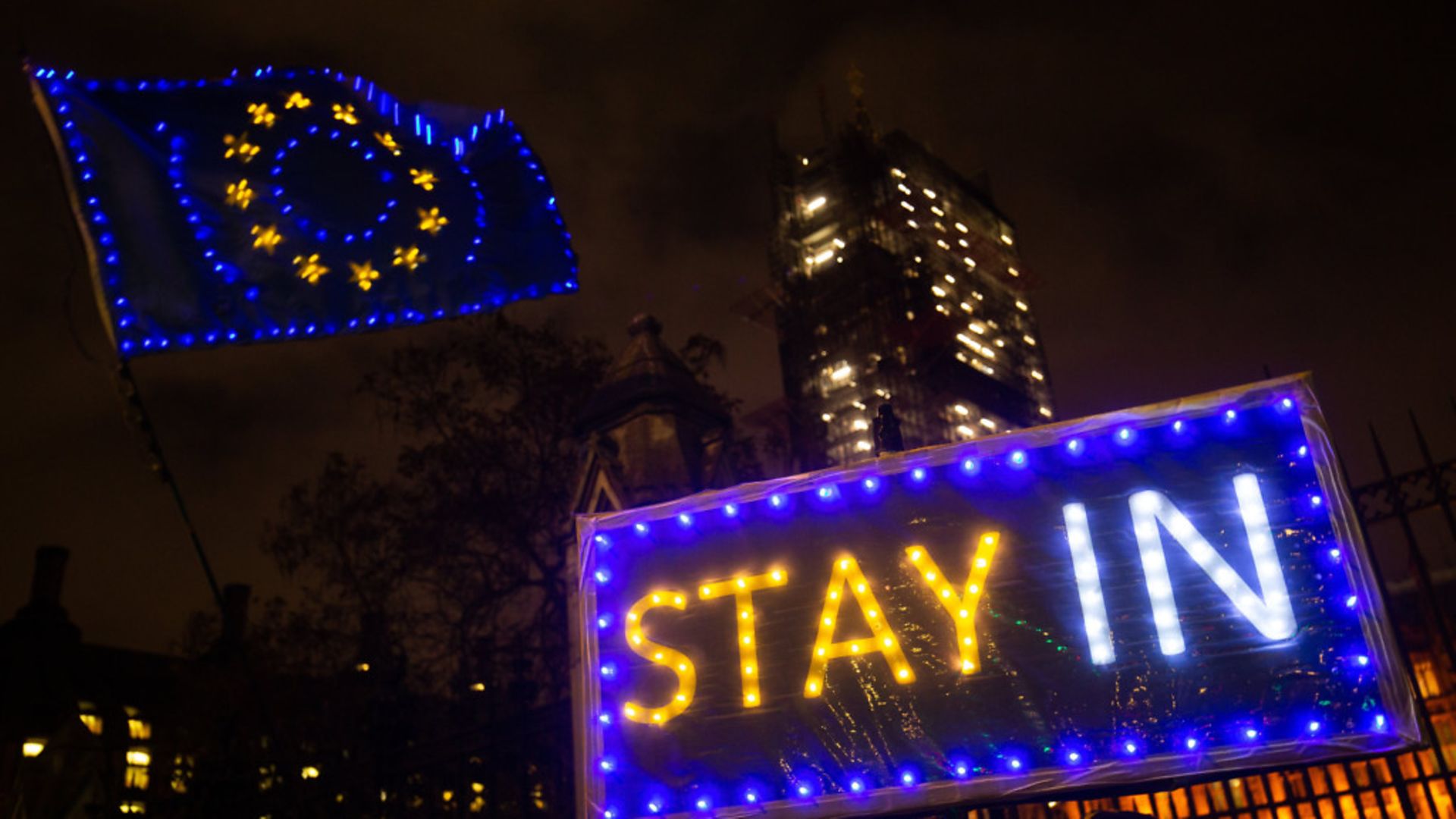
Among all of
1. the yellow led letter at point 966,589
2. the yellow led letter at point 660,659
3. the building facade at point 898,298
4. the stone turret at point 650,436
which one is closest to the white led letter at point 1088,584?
the yellow led letter at point 966,589

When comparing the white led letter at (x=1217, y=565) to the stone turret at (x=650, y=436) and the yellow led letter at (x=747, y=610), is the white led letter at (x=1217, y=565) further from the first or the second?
the stone turret at (x=650, y=436)

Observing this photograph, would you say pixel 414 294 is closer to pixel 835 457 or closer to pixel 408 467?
pixel 408 467

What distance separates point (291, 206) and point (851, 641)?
3897mm

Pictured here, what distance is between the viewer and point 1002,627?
558 centimetres

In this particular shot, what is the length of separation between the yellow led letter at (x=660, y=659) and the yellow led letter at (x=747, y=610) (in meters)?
0.23

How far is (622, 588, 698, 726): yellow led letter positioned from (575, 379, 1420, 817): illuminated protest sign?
0.6 inches

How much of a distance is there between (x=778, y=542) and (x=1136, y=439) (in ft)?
6.88

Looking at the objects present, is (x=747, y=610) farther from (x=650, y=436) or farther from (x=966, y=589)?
(x=650, y=436)

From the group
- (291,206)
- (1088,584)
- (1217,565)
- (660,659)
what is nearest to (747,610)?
(660,659)

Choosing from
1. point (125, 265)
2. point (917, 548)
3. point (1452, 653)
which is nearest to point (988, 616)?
point (917, 548)

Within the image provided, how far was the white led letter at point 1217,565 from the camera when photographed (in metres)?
5.21

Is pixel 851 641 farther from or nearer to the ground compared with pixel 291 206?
nearer to the ground

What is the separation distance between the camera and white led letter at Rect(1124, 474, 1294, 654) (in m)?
5.21

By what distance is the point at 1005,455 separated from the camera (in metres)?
6.00
